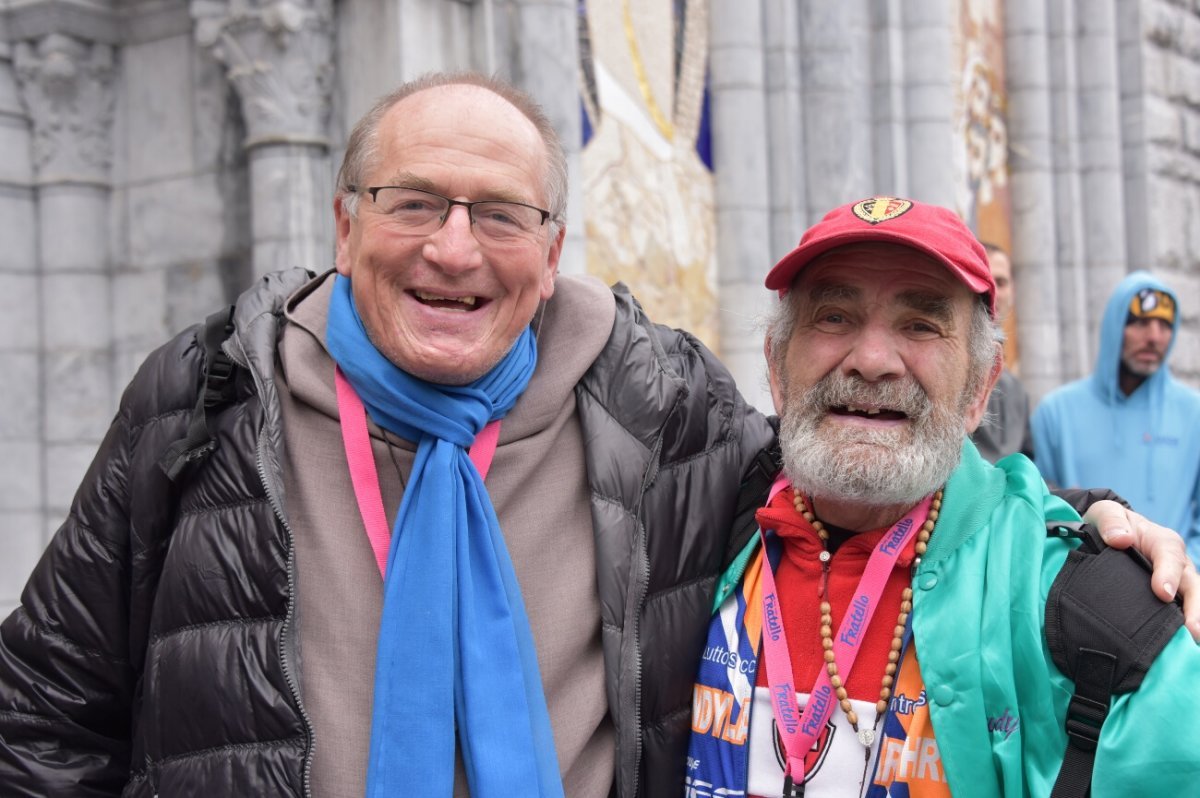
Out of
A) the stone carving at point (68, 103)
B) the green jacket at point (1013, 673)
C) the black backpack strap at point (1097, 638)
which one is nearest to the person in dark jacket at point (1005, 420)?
the green jacket at point (1013, 673)

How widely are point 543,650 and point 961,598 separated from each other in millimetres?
663

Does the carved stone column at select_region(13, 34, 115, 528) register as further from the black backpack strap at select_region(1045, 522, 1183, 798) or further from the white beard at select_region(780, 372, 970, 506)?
the black backpack strap at select_region(1045, 522, 1183, 798)

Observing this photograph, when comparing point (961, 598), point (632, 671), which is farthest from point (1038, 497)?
point (632, 671)

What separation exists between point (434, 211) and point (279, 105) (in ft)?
9.52

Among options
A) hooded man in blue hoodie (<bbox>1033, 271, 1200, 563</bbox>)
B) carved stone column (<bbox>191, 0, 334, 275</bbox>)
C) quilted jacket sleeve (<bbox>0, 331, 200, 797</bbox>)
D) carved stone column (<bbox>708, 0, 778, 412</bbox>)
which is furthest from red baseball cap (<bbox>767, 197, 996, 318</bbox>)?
carved stone column (<bbox>708, 0, 778, 412</bbox>)

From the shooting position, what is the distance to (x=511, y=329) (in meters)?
1.98

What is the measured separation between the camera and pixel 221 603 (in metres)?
1.84

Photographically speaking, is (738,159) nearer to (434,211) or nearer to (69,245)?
(69,245)

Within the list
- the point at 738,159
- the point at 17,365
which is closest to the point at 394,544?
the point at 17,365

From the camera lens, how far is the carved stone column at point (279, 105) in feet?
14.7

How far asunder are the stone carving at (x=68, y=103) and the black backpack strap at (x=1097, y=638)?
440 centimetres

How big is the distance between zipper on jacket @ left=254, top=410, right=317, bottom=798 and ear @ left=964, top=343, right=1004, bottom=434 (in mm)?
1114

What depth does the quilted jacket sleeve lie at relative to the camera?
6.29ft

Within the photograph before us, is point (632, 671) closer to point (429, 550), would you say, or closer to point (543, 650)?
point (543, 650)
